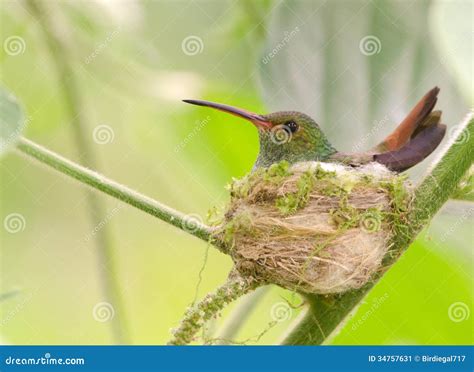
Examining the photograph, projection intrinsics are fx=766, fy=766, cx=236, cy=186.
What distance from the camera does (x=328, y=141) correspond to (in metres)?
3.67

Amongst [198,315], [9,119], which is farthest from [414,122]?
[9,119]

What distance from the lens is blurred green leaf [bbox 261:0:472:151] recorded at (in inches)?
123

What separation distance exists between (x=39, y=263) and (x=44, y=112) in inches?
46.1

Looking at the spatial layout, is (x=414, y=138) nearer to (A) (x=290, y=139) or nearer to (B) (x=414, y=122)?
(B) (x=414, y=122)

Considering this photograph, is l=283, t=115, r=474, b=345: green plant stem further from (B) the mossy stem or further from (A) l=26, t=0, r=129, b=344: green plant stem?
(A) l=26, t=0, r=129, b=344: green plant stem

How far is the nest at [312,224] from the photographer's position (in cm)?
267

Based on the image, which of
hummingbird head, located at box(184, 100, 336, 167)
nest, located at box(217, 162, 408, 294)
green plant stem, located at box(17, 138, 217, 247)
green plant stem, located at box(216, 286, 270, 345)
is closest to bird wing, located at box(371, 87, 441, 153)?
nest, located at box(217, 162, 408, 294)

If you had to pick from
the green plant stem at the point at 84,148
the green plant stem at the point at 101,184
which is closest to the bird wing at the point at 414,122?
the green plant stem at the point at 84,148

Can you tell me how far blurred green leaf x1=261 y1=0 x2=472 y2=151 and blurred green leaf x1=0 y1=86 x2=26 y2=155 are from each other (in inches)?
52.3

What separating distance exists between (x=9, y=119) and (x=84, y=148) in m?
1.01

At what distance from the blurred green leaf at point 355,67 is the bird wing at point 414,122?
44 millimetres

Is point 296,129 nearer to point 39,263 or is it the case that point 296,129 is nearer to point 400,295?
point 400,295

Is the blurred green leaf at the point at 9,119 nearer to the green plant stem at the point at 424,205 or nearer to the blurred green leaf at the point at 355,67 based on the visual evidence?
the green plant stem at the point at 424,205

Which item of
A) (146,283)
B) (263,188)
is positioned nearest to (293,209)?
(263,188)
